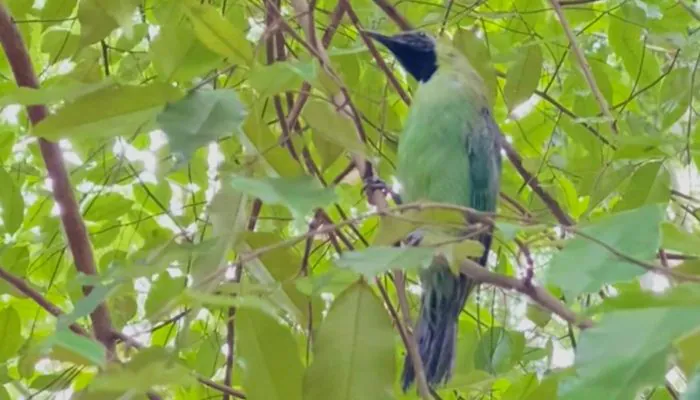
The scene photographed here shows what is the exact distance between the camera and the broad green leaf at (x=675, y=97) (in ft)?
4.00

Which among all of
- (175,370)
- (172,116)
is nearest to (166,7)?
(172,116)

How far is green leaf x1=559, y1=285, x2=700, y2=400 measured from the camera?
1.34ft

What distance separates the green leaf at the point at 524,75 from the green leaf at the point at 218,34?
1.99ft

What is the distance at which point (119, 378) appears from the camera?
1.89 feet

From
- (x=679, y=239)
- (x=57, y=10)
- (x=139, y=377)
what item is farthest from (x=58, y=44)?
(x=679, y=239)

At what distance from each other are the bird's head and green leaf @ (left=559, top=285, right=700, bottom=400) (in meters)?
1.10

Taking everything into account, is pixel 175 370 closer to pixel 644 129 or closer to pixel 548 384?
pixel 548 384

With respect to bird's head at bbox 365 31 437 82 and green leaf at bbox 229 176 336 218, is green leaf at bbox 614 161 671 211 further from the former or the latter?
green leaf at bbox 229 176 336 218

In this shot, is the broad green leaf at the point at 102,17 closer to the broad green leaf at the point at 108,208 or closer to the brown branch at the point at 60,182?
the brown branch at the point at 60,182

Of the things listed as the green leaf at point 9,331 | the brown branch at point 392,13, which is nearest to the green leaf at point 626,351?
the green leaf at point 9,331

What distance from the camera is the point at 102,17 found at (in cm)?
96

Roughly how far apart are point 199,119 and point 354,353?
0.60 ft

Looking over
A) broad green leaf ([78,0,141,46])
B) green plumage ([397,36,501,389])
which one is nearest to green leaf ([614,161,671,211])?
green plumage ([397,36,501,389])

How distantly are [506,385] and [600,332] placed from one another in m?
0.94
